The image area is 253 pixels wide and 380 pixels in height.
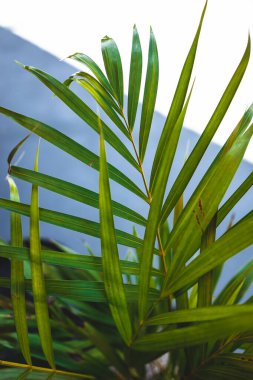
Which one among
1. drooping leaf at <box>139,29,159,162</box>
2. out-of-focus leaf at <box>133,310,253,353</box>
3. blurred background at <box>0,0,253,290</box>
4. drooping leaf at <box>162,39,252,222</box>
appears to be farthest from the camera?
blurred background at <box>0,0,253,290</box>

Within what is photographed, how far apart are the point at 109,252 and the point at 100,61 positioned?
49.5 inches

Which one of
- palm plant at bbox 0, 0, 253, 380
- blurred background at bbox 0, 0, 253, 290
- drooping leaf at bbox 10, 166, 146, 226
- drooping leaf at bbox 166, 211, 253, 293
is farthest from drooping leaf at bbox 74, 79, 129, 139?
blurred background at bbox 0, 0, 253, 290

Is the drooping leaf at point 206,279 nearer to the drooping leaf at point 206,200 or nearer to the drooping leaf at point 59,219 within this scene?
the drooping leaf at point 206,200

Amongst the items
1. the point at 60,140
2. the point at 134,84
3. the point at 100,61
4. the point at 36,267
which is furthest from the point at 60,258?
the point at 100,61

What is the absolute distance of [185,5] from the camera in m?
1.36

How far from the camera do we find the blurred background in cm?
136

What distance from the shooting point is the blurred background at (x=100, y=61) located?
136 centimetres

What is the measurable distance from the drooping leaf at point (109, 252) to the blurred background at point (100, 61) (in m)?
0.96

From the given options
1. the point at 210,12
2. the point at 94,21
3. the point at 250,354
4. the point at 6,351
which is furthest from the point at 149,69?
the point at 94,21

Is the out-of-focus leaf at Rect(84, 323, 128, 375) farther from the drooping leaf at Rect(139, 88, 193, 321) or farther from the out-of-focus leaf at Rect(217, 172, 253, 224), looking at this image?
the out-of-focus leaf at Rect(217, 172, 253, 224)

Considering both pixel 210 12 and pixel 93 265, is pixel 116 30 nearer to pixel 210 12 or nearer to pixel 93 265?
pixel 210 12

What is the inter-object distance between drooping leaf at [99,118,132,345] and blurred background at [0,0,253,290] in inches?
37.7

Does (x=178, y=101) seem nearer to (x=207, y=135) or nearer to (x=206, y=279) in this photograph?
(x=207, y=135)

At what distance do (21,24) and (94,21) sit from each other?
11.6 inches
